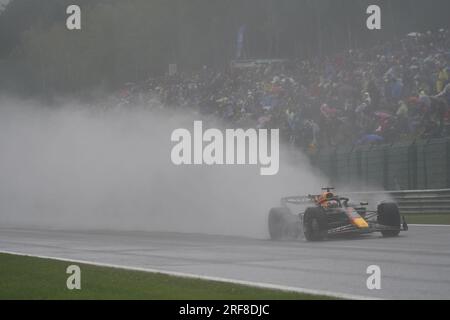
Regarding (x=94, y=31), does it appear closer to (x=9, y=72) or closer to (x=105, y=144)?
(x=9, y=72)

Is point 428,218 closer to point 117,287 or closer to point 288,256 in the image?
point 288,256

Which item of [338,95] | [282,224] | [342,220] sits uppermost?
[338,95]

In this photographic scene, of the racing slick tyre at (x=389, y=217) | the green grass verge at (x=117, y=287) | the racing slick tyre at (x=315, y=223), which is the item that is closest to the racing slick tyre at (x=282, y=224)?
the racing slick tyre at (x=315, y=223)

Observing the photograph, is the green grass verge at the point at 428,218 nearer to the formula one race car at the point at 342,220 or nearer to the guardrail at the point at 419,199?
the guardrail at the point at 419,199

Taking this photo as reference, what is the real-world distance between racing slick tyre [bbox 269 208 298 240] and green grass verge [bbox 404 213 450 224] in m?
5.83

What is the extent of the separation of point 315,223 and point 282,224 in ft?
4.49

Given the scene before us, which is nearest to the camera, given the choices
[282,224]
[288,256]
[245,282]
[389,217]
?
[245,282]

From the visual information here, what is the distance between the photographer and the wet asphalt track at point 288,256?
1091 centimetres

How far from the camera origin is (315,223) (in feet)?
59.5

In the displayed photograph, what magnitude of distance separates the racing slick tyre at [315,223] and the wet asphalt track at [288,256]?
13.2 inches

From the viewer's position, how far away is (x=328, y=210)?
18031 mm

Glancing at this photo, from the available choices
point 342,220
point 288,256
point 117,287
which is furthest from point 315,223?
point 117,287

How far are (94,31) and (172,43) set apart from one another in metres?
6.11

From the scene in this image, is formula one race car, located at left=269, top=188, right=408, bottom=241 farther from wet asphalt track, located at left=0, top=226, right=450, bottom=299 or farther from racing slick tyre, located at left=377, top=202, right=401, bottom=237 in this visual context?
wet asphalt track, located at left=0, top=226, right=450, bottom=299
